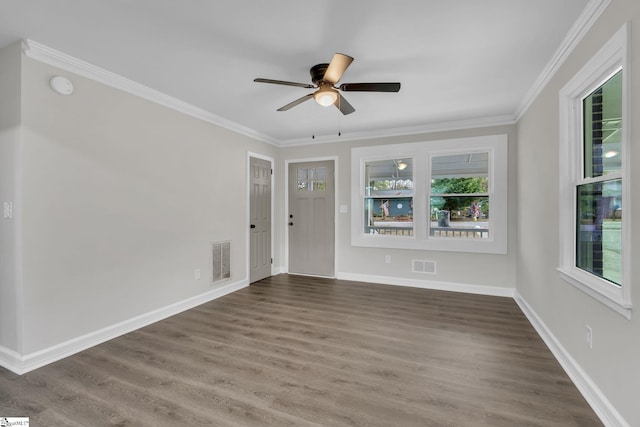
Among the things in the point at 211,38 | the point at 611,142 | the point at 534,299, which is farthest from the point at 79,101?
the point at 534,299

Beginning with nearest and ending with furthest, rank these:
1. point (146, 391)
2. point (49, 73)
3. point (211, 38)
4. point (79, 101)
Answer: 1. point (146, 391)
2. point (211, 38)
3. point (49, 73)
4. point (79, 101)

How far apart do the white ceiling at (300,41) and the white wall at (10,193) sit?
10.6 inches

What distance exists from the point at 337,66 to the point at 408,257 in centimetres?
329

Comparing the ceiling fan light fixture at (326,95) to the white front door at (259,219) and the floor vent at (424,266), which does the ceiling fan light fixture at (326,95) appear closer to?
the white front door at (259,219)

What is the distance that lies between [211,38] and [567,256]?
325 cm

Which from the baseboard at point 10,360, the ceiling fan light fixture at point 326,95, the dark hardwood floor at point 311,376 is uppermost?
the ceiling fan light fixture at point 326,95

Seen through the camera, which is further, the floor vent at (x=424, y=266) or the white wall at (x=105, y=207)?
the floor vent at (x=424, y=266)

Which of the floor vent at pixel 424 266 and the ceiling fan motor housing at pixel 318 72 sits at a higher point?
the ceiling fan motor housing at pixel 318 72

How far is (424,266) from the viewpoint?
15.0 ft

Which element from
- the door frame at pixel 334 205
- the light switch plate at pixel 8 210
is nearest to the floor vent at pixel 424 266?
the door frame at pixel 334 205

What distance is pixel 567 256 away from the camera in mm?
2350

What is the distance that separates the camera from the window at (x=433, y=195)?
4184 mm

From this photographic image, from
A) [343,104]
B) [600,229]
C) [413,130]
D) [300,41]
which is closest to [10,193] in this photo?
[300,41]

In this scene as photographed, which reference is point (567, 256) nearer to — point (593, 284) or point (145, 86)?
point (593, 284)
